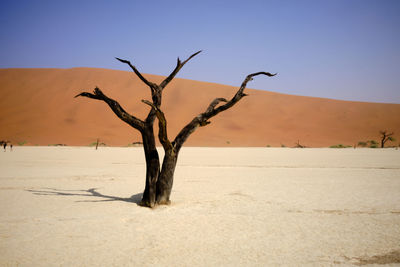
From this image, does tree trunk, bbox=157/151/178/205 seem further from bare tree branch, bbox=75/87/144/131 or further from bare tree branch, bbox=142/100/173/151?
bare tree branch, bbox=75/87/144/131

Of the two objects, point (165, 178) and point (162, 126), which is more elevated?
point (162, 126)

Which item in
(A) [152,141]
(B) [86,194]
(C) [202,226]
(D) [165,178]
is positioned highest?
(A) [152,141]

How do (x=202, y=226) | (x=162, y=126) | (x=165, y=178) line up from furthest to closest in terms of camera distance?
(x=165, y=178), (x=162, y=126), (x=202, y=226)

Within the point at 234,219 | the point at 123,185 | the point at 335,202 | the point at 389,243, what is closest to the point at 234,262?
the point at 234,219

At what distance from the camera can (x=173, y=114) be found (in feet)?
161

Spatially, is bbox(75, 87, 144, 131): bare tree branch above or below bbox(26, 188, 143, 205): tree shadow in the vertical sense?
above

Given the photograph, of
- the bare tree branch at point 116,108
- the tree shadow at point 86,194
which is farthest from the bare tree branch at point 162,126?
the tree shadow at point 86,194

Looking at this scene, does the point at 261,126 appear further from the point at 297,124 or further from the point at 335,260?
the point at 335,260

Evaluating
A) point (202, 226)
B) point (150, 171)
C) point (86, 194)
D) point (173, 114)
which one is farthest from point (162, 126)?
point (173, 114)

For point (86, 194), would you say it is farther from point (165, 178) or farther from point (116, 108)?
point (116, 108)

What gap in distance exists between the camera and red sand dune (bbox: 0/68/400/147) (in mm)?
38719

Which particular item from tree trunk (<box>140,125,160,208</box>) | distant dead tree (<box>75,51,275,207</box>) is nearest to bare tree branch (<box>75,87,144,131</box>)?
distant dead tree (<box>75,51,275,207</box>)

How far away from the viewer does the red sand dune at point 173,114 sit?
38719 millimetres

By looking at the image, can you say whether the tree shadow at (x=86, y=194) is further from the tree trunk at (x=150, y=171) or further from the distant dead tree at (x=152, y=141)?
the distant dead tree at (x=152, y=141)
